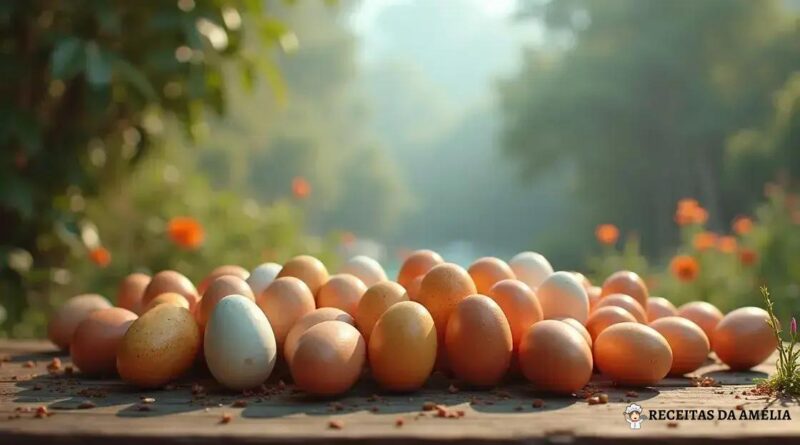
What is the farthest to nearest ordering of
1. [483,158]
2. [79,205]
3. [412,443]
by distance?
[483,158]
[79,205]
[412,443]

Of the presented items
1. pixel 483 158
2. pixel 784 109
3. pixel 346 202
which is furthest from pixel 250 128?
pixel 483 158

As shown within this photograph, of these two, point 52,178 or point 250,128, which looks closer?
point 52,178

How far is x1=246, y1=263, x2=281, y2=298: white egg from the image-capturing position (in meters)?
1.29

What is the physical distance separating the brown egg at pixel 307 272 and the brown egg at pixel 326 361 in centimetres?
24

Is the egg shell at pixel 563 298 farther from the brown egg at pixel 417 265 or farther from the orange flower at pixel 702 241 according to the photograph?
the orange flower at pixel 702 241

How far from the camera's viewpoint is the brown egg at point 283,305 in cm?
115

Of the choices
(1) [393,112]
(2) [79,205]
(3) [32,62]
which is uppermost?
(1) [393,112]

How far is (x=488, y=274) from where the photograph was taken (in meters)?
1.28

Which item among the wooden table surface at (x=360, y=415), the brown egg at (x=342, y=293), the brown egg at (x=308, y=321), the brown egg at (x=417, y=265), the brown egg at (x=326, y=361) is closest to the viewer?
the wooden table surface at (x=360, y=415)

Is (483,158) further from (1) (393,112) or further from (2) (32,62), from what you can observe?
(2) (32,62)

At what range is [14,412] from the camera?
3.10ft

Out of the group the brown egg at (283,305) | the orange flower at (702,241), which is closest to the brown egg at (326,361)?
the brown egg at (283,305)

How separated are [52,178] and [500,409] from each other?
5.16ft

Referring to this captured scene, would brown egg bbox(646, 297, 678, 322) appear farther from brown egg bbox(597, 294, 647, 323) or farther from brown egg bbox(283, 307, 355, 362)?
brown egg bbox(283, 307, 355, 362)
